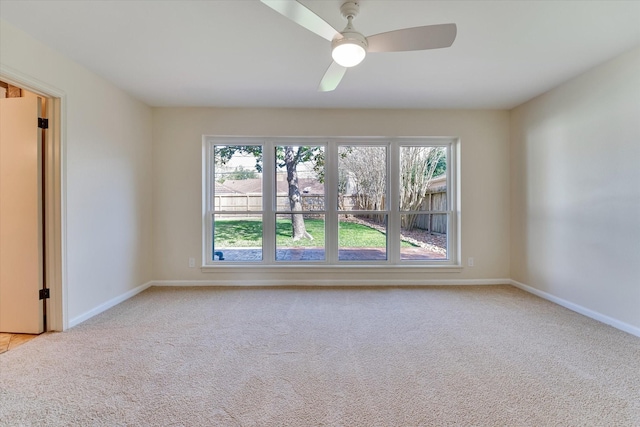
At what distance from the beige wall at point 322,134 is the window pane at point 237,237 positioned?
215 millimetres

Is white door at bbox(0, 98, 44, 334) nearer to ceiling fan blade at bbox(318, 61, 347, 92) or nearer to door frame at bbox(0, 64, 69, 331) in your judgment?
door frame at bbox(0, 64, 69, 331)

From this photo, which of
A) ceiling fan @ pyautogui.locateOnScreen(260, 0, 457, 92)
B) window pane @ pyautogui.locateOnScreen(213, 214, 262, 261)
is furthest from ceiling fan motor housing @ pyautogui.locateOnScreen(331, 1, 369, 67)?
window pane @ pyautogui.locateOnScreen(213, 214, 262, 261)

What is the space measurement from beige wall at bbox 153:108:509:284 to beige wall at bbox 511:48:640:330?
0.25 m

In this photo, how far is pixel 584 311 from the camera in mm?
2699

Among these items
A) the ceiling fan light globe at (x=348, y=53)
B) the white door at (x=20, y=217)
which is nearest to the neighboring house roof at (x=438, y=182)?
the ceiling fan light globe at (x=348, y=53)

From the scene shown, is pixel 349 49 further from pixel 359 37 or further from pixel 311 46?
pixel 311 46

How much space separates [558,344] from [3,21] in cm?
471

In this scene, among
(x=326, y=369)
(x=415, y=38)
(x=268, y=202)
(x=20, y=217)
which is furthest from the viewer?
(x=268, y=202)

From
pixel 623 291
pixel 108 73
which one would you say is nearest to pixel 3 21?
pixel 108 73

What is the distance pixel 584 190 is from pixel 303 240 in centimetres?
311

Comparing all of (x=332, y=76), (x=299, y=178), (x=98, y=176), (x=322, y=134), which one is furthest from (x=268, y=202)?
(x=332, y=76)

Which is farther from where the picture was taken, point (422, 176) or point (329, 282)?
point (422, 176)

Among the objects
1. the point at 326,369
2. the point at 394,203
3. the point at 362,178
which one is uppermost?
the point at 362,178

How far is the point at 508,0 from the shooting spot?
1.73 metres
